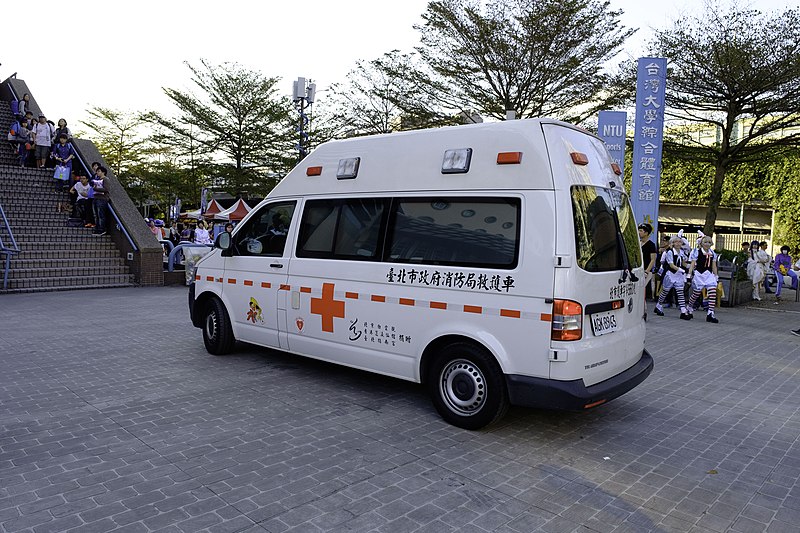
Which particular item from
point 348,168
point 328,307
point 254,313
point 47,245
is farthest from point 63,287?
point 348,168

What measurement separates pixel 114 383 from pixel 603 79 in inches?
736

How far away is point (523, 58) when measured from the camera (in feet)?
66.0

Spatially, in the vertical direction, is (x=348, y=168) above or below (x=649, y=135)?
below

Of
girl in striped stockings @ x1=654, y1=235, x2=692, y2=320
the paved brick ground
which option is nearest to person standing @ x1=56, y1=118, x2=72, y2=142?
the paved brick ground

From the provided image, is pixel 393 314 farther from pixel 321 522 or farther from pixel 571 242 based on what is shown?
pixel 321 522

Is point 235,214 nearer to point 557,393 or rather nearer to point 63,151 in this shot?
point 63,151

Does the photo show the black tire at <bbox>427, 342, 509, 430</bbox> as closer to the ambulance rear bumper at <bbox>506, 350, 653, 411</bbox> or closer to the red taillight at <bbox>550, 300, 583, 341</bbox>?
the ambulance rear bumper at <bbox>506, 350, 653, 411</bbox>

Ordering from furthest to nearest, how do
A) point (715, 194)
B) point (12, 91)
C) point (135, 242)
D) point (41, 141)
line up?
point (12, 91) → point (715, 194) → point (41, 141) → point (135, 242)

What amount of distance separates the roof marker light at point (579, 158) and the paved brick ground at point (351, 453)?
223 cm

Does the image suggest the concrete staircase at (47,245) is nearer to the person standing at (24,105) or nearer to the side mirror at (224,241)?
the person standing at (24,105)

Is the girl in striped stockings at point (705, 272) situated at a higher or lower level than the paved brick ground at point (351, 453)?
higher

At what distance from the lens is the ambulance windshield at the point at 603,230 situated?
4637 mm

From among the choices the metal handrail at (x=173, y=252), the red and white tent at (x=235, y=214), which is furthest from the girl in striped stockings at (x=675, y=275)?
the red and white tent at (x=235, y=214)

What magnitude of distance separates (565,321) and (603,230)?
37.2 inches
